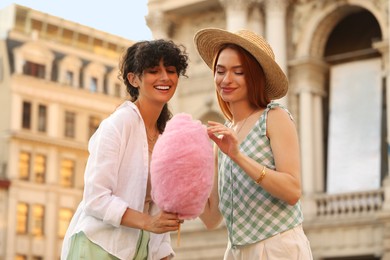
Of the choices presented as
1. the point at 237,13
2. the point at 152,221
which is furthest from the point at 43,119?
the point at 152,221

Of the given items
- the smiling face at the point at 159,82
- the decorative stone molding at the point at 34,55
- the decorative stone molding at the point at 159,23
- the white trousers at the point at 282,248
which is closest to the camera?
the white trousers at the point at 282,248

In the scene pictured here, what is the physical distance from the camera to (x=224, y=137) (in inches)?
173

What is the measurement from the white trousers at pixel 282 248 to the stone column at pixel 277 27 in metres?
21.5

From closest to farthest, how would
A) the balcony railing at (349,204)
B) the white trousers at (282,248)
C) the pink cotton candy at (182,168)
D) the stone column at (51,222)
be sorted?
1. the pink cotton candy at (182,168)
2. the white trousers at (282,248)
3. the balcony railing at (349,204)
4. the stone column at (51,222)

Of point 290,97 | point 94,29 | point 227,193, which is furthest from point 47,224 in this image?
point 227,193

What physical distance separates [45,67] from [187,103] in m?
19.1

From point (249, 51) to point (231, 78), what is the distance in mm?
163

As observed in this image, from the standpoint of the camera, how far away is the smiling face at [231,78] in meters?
4.79

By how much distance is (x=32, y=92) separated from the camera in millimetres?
44500

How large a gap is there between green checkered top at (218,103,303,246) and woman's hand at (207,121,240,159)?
292 millimetres

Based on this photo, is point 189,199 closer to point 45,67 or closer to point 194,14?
point 194,14

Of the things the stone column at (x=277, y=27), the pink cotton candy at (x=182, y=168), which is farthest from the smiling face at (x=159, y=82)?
the stone column at (x=277, y=27)

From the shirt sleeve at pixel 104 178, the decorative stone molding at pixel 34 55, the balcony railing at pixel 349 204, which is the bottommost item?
the balcony railing at pixel 349 204

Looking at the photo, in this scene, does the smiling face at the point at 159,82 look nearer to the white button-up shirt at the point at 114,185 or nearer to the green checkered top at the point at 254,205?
the white button-up shirt at the point at 114,185
